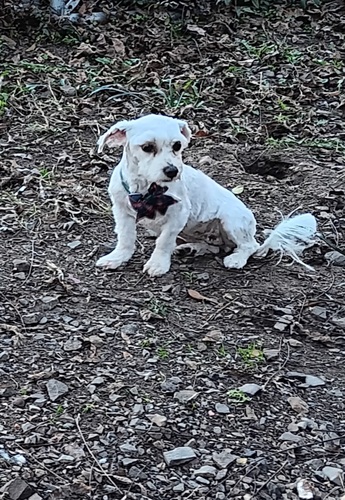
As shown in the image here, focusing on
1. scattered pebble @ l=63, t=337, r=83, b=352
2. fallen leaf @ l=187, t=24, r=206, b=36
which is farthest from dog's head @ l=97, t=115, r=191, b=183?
fallen leaf @ l=187, t=24, r=206, b=36

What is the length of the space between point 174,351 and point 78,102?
10.7 ft

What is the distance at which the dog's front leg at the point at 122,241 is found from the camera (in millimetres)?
4027

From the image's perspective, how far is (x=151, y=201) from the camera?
3859mm

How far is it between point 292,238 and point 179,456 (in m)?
1.75

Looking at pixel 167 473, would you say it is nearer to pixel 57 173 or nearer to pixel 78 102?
pixel 57 173

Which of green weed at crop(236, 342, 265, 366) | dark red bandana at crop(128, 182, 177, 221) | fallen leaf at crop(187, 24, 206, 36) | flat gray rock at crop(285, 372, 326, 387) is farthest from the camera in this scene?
fallen leaf at crop(187, 24, 206, 36)

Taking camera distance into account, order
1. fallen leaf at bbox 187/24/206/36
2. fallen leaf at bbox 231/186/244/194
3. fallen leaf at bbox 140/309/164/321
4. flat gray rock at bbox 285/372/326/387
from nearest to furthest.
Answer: flat gray rock at bbox 285/372/326/387
fallen leaf at bbox 140/309/164/321
fallen leaf at bbox 231/186/244/194
fallen leaf at bbox 187/24/206/36

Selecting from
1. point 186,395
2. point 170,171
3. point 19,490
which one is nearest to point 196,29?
point 170,171

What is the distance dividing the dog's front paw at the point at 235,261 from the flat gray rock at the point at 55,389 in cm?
130

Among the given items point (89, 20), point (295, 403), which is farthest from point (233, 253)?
point (89, 20)

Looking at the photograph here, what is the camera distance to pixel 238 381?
3223 millimetres

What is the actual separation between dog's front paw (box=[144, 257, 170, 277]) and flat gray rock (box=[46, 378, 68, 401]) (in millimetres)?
975

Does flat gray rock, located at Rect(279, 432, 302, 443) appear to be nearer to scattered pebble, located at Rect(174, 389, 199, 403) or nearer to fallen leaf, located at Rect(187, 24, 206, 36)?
scattered pebble, located at Rect(174, 389, 199, 403)

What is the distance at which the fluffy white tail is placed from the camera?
421cm
